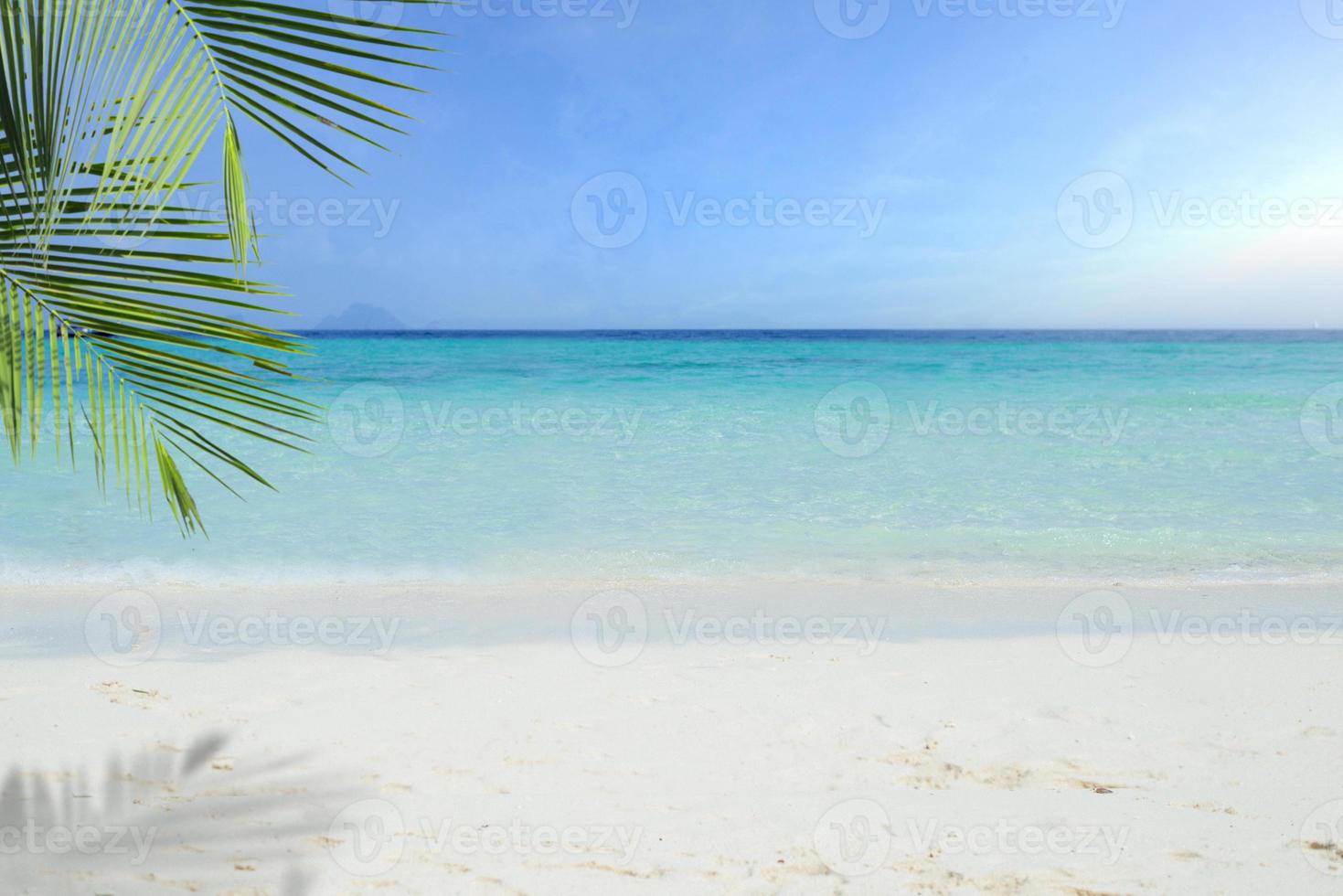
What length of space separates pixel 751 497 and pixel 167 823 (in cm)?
601

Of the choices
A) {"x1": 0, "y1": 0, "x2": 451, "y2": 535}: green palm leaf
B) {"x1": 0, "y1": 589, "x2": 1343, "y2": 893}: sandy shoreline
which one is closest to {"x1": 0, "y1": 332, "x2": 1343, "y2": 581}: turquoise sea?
{"x1": 0, "y1": 0, "x2": 451, "y2": 535}: green palm leaf

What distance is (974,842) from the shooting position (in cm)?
258

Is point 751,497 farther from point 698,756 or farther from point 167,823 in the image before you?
point 167,823

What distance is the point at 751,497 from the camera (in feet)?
26.5

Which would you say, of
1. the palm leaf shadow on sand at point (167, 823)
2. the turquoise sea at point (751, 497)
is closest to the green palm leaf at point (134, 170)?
the turquoise sea at point (751, 497)

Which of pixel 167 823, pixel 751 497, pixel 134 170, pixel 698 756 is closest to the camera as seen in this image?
pixel 134 170

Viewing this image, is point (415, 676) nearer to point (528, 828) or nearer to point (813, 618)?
point (528, 828)

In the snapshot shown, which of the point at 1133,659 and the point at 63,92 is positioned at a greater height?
the point at 63,92

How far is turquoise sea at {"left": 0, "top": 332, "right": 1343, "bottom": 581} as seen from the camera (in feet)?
19.9

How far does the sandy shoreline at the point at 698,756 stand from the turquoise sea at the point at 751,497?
4.53 feet

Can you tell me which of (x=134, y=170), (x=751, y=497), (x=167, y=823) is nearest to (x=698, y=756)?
(x=167, y=823)

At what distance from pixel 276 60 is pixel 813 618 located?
4.04 metres

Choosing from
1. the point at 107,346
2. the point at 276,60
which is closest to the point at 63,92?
the point at 276,60

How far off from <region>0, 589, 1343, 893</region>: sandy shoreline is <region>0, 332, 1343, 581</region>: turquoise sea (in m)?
1.38
